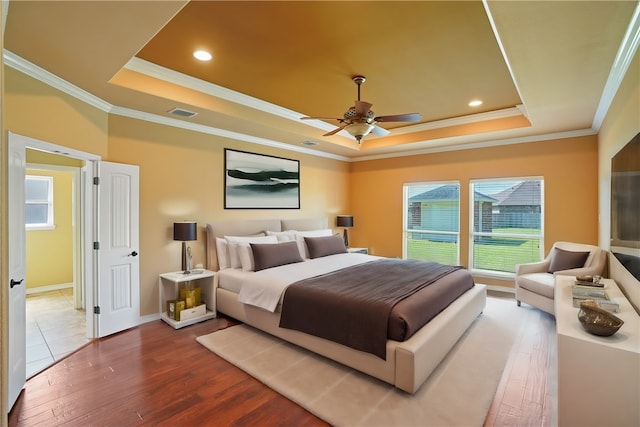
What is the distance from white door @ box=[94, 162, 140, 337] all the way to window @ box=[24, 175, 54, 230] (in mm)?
3049

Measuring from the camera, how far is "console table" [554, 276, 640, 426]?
1755 millimetres

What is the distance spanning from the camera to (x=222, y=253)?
4434mm

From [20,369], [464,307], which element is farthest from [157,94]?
[464,307]

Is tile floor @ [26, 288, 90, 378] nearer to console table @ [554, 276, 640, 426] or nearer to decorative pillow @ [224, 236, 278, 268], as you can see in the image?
decorative pillow @ [224, 236, 278, 268]

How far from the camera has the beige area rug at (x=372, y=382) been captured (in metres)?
2.22

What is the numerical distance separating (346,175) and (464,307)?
445cm

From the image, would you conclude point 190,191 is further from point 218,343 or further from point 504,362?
point 504,362

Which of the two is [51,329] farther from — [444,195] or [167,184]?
[444,195]

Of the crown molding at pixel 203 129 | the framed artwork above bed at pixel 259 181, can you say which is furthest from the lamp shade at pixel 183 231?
the crown molding at pixel 203 129

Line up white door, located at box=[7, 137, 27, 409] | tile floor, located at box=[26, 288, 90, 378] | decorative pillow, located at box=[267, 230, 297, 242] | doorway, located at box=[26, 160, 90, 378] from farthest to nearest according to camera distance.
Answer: decorative pillow, located at box=[267, 230, 297, 242] → doorway, located at box=[26, 160, 90, 378] → tile floor, located at box=[26, 288, 90, 378] → white door, located at box=[7, 137, 27, 409]

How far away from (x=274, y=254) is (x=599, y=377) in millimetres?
3386

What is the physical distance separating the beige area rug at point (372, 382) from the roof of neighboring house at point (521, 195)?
2465 mm

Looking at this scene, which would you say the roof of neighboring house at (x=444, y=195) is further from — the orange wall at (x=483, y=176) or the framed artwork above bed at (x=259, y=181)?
the framed artwork above bed at (x=259, y=181)

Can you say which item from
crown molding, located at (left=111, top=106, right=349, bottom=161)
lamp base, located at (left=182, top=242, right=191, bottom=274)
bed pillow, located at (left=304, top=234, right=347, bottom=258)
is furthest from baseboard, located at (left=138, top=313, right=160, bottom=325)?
crown molding, located at (left=111, top=106, right=349, bottom=161)
